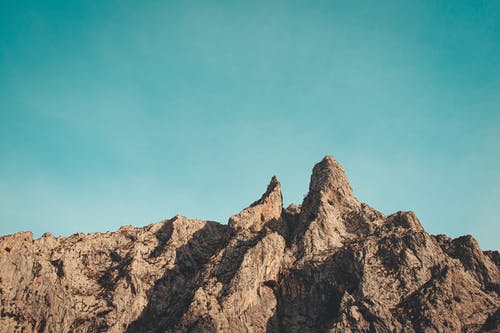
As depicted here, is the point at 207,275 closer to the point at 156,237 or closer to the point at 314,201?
the point at 156,237

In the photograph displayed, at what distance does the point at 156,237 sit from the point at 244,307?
37335 millimetres

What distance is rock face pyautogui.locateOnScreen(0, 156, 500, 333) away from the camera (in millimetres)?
82688

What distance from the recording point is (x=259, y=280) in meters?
93.2

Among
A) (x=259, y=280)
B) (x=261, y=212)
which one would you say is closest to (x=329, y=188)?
(x=261, y=212)

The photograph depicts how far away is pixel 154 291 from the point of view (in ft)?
324

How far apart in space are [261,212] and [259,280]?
1056 inches

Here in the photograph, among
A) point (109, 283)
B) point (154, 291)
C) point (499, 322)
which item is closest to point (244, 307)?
point (154, 291)

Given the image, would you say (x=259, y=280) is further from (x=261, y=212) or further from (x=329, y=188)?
(x=329, y=188)

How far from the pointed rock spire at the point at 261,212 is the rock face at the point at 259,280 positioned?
503 millimetres

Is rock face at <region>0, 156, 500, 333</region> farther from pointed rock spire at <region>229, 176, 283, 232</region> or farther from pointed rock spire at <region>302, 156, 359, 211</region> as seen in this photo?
pointed rock spire at <region>302, 156, 359, 211</region>

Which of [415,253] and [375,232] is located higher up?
[375,232]

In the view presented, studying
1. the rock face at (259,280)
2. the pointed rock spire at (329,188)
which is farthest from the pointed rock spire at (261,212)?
the pointed rock spire at (329,188)

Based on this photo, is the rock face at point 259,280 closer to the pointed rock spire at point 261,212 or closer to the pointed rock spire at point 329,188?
the pointed rock spire at point 261,212

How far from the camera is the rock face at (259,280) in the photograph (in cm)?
8269
